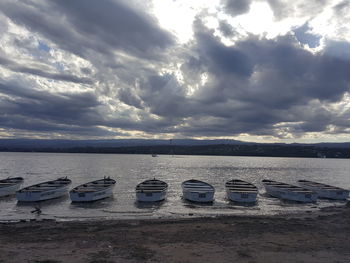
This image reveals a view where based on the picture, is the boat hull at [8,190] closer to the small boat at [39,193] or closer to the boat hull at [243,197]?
the small boat at [39,193]

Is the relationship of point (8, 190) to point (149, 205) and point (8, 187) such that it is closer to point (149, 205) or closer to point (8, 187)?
point (8, 187)

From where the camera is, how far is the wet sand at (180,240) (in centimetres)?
1789

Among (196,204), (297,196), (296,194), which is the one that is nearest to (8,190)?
(196,204)

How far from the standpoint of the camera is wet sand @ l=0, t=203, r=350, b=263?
17.9 m

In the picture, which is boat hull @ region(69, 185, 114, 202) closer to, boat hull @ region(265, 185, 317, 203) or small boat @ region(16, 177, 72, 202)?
small boat @ region(16, 177, 72, 202)

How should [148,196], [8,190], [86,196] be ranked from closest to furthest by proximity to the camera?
[86,196] → [148,196] → [8,190]

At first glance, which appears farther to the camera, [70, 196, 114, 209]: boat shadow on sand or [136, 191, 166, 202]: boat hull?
[136, 191, 166, 202]: boat hull

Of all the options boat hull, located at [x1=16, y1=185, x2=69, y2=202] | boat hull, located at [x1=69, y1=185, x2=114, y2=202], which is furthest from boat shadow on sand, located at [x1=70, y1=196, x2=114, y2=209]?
boat hull, located at [x1=16, y1=185, x2=69, y2=202]

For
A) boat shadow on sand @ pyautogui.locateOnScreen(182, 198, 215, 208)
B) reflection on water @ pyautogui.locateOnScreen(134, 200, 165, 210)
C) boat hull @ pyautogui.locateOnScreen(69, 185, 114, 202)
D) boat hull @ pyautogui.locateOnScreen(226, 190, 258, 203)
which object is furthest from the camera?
boat hull @ pyautogui.locateOnScreen(226, 190, 258, 203)

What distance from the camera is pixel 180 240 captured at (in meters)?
21.7

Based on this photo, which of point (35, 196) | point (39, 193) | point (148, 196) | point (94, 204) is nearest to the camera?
point (94, 204)

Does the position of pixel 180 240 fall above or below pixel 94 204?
above

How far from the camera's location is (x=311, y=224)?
93.9ft

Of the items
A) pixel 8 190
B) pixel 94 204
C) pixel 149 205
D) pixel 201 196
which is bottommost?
pixel 94 204
